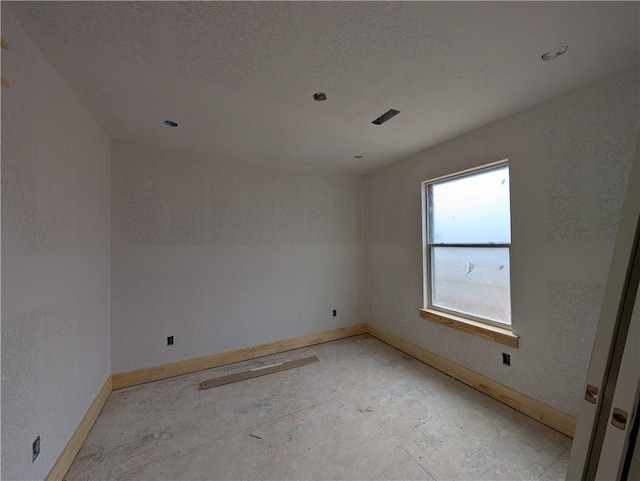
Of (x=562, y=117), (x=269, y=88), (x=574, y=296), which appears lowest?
(x=574, y=296)

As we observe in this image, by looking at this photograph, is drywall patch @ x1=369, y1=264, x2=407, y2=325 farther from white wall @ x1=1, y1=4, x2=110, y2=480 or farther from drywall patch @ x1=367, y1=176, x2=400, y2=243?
white wall @ x1=1, y1=4, x2=110, y2=480

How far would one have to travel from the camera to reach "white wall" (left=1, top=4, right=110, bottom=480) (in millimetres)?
1238

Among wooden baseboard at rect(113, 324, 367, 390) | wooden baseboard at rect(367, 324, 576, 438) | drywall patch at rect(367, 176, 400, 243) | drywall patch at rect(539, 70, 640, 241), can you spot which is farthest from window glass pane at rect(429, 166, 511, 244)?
wooden baseboard at rect(113, 324, 367, 390)

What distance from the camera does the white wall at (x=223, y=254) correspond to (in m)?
2.75

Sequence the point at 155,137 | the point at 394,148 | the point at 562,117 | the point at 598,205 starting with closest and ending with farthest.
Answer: the point at 598,205 → the point at 562,117 → the point at 155,137 → the point at 394,148

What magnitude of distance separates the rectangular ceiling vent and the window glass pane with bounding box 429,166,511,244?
46.1 inches

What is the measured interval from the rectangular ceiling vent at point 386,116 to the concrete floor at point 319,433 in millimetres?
2601

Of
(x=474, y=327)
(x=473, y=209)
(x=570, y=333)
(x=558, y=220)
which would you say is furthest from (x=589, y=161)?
(x=474, y=327)

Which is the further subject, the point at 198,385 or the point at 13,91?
the point at 198,385

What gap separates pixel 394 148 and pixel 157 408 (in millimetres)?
3647

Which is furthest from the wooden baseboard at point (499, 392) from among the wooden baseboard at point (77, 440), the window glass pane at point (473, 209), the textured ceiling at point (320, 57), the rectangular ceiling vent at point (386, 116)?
the wooden baseboard at point (77, 440)

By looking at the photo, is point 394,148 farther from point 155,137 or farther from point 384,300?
point 155,137

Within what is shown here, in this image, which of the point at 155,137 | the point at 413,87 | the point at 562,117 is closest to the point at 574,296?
the point at 562,117

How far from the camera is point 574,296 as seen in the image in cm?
190
